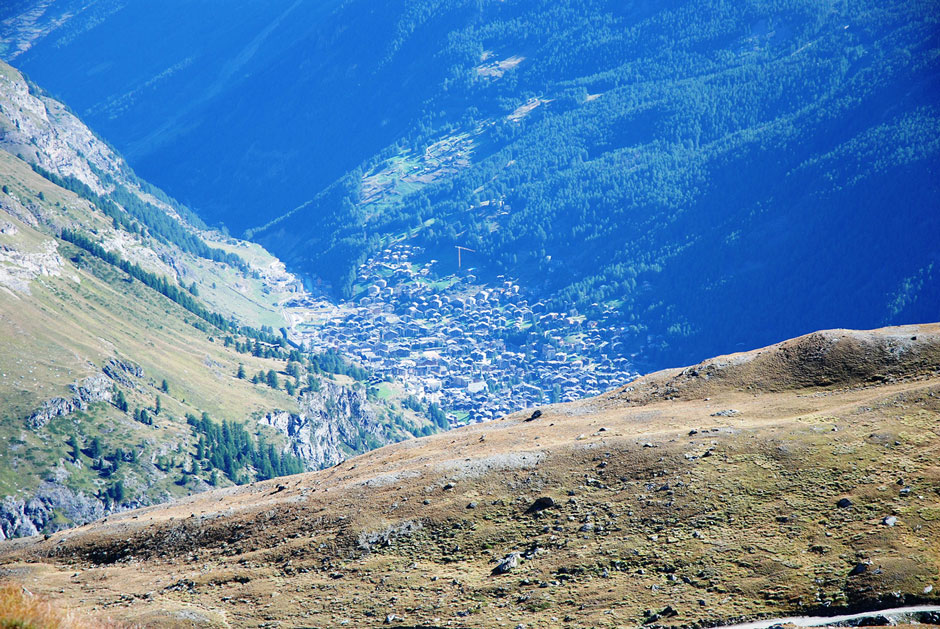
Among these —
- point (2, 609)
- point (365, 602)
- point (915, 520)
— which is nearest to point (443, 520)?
point (365, 602)

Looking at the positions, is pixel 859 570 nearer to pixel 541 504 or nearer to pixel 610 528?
pixel 610 528

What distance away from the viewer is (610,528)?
58.5 meters

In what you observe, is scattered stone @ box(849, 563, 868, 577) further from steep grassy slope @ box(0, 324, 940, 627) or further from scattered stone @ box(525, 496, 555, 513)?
scattered stone @ box(525, 496, 555, 513)

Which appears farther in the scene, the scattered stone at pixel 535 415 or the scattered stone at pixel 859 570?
the scattered stone at pixel 535 415

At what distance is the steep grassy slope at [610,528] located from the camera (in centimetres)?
5109

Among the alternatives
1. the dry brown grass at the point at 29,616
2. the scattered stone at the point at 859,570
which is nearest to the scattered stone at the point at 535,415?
the scattered stone at the point at 859,570

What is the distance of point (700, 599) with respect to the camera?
4972 cm

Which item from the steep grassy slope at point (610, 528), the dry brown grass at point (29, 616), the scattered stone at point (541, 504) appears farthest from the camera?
the scattered stone at point (541, 504)

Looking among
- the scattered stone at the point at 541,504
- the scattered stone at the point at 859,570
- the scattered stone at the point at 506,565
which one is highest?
the scattered stone at the point at 541,504

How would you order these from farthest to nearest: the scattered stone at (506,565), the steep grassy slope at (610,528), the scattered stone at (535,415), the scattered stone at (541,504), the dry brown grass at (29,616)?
the scattered stone at (535,415)
the scattered stone at (541,504)
the scattered stone at (506,565)
the steep grassy slope at (610,528)
the dry brown grass at (29,616)

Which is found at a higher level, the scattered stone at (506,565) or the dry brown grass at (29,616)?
the scattered stone at (506,565)

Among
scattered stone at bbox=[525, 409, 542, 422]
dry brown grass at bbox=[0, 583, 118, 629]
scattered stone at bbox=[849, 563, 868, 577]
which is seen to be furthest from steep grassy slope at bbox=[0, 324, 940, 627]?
dry brown grass at bbox=[0, 583, 118, 629]

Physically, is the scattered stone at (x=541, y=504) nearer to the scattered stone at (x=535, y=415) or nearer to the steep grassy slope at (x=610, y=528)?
the steep grassy slope at (x=610, y=528)

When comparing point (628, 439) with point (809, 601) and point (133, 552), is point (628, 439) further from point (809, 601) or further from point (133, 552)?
point (133, 552)
